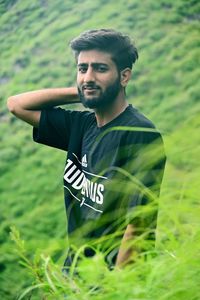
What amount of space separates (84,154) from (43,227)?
7.76 ft

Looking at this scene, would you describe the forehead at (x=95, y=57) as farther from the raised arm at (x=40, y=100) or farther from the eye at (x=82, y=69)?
the raised arm at (x=40, y=100)

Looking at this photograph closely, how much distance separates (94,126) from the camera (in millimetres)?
2037

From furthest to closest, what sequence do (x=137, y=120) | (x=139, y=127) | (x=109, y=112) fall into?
(x=109, y=112)
(x=137, y=120)
(x=139, y=127)

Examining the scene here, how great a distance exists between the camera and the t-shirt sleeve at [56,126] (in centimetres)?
216

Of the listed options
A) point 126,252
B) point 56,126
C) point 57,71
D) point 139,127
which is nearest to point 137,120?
point 139,127

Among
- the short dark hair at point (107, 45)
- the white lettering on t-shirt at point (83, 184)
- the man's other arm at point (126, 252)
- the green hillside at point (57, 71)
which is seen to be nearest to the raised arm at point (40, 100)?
the short dark hair at point (107, 45)

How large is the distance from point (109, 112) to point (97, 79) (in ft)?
0.39

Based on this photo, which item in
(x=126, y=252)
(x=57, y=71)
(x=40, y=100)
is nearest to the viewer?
(x=126, y=252)

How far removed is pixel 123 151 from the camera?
5.94 feet

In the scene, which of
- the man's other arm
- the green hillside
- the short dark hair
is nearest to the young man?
the short dark hair

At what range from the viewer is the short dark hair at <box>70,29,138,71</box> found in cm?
211

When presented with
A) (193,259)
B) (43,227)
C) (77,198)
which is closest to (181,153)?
(193,259)

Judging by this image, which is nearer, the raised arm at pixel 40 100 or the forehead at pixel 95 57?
the forehead at pixel 95 57

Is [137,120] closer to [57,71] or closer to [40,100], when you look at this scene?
[40,100]
